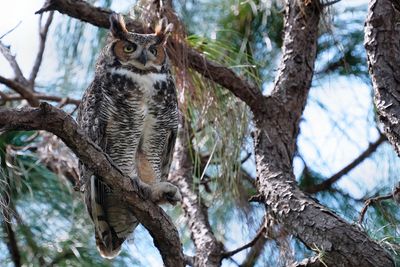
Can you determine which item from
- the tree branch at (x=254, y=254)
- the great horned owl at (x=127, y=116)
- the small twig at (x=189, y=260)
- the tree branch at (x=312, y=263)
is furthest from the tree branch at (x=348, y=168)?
the tree branch at (x=312, y=263)

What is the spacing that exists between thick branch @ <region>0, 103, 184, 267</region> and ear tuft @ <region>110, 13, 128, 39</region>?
41 centimetres

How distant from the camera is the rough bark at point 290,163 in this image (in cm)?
196

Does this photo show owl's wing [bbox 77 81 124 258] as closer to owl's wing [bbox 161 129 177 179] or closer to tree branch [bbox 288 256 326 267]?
owl's wing [bbox 161 129 177 179]

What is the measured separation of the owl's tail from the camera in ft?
8.10

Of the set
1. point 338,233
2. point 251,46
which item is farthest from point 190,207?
point 338,233

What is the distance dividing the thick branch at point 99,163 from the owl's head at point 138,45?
33 centimetres

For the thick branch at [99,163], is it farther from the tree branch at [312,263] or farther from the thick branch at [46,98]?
the thick branch at [46,98]

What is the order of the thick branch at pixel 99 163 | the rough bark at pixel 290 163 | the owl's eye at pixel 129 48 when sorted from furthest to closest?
the owl's eye at pixel 129 48
the rough bark at pixel 290 163
the thick branch at pixel 99 163

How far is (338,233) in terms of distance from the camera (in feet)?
6.51

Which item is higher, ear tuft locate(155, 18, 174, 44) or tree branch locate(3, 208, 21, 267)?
ear tuft locate(155, 18, 174, 44)

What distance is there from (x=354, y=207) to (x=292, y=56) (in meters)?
0.60

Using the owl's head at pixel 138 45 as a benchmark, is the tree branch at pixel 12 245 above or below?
below

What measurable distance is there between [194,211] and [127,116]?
0.51m

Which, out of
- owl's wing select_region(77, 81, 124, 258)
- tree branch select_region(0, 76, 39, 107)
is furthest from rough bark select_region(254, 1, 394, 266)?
tree branch select_region(0, 76, 39, 107)
